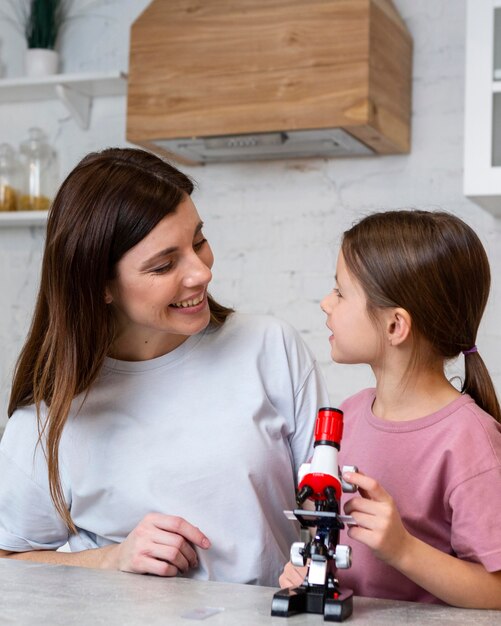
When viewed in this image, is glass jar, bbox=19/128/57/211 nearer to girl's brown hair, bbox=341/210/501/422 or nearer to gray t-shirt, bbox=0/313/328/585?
gray t-shirt, bbox=0/313/328/585

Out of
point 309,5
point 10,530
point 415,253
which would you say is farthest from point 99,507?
point 309,5

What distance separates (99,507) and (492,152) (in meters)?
1.45

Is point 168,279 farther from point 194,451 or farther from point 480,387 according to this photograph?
point 480,387

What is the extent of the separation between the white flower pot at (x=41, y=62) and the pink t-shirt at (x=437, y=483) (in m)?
2.31

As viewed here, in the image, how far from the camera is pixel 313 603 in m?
1.09

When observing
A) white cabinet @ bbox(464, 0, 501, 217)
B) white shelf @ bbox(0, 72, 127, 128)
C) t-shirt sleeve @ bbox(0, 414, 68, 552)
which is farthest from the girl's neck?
white shelf @ bbox(0, 72, 127, 128)

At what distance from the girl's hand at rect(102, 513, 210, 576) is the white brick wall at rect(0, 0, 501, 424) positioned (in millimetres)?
1484

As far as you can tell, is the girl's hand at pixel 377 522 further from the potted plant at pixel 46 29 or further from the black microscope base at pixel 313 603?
the potted plant at pixel 46 29

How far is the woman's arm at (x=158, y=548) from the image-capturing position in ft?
4.49

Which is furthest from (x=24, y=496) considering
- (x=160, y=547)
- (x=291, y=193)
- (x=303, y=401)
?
(x=291, y=193)

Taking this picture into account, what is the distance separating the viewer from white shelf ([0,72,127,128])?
3.15 meters

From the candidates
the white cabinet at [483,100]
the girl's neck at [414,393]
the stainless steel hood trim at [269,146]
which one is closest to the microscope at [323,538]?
the girl's neck at [414,393]

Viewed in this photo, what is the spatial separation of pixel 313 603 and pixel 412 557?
134 mm

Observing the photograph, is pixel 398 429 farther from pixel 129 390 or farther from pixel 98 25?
pixel 98 25
